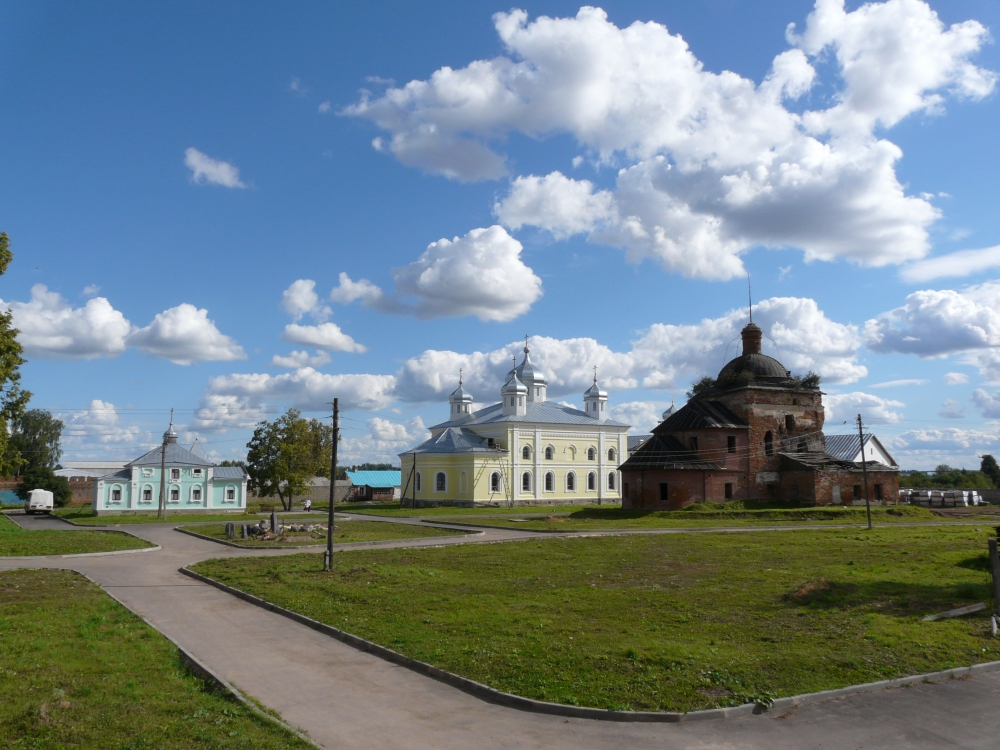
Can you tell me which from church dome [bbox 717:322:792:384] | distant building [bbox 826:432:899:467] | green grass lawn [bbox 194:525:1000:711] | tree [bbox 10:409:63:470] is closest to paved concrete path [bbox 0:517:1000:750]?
green grass lawn [bbox 194:525:1000:711]

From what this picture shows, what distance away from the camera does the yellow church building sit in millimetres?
60219

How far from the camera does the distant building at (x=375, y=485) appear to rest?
263 ft

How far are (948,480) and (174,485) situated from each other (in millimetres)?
83750

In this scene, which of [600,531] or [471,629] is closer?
[471,629]

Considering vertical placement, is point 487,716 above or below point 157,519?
above

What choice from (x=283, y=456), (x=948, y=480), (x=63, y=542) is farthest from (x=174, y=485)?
(x=948, y=480)

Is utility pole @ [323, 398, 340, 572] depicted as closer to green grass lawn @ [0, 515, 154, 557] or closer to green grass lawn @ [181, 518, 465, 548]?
green grass lawn @ [181, 518, 465, 548]

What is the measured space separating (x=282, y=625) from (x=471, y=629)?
3.87 metres

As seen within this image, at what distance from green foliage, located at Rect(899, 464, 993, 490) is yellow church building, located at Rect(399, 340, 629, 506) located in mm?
37190

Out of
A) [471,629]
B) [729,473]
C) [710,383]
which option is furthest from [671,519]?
[471,629]

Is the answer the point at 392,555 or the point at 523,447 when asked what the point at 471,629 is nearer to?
the point at 392,555

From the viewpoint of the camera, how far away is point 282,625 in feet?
44.6

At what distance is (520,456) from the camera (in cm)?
6206

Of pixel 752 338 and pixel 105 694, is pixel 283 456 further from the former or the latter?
pixel 105 694
